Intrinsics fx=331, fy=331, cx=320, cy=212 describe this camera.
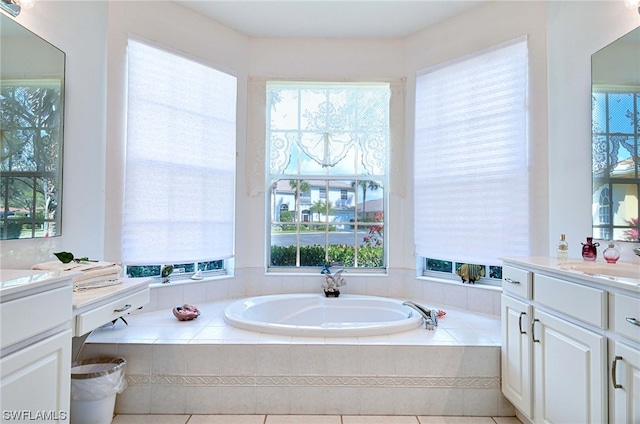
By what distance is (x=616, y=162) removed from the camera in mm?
1793

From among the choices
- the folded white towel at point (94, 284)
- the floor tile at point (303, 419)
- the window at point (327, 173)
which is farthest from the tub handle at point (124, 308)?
the window at point (327, 173)

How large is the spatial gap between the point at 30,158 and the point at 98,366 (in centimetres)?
119

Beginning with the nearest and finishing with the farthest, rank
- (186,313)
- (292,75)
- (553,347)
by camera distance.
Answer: (553,347)
(186,313)
(292,75)

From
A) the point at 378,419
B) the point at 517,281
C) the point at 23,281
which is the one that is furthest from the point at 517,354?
the point at 23,281

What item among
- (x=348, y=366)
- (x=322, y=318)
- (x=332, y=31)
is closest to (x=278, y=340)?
(x=348, y=366)

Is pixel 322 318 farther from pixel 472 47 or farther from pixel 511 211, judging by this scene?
pixel 472 47

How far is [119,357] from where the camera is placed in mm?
1918

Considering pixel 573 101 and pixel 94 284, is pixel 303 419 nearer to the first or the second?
pixel 94 284

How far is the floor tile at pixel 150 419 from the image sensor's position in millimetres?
1846

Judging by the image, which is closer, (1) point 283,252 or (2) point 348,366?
(2) point 348,366

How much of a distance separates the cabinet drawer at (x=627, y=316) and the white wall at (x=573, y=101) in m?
0.77

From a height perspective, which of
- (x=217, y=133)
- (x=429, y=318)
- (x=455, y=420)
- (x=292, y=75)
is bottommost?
(x=455, y=420)

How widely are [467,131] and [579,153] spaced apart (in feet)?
2.63

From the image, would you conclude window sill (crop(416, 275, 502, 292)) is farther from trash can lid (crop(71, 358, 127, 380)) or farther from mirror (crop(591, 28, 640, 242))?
trash can lid (crop(71, 358, 127, 380))
